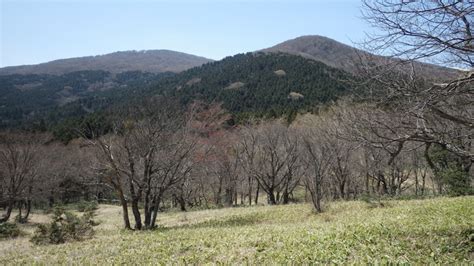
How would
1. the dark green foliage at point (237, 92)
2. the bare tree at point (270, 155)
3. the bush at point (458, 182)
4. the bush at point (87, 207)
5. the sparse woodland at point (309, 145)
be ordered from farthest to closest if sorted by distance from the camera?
the dark green foliage at point (237, 92) < the bush at point (87, 207) < the bare tree at point (270, 155) < the bush at point (458, 182) < the sparse woodland at point (309, 145)

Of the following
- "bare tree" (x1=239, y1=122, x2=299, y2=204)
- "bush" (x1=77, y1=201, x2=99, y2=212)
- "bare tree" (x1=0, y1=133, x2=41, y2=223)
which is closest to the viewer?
"bare tree" (x1=0, y1=133, x2=41, y2=223)

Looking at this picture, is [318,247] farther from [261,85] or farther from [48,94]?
[48,94]

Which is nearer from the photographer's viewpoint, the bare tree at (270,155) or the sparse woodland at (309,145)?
the sparse woodland at (309,145)

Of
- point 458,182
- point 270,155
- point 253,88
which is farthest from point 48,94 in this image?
point 458,182

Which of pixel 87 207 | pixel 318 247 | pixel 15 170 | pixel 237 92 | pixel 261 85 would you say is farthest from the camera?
pixel 261 85

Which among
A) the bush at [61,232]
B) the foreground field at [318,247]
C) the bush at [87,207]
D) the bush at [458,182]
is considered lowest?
the bush at [87,207]

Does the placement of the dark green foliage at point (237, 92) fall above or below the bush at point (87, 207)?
above

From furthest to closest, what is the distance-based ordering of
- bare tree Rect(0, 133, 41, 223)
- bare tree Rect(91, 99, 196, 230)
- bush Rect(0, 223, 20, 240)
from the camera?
bare tree Rect(0, 133, 41, 223)
bush Rect(0, 223, 20, 240)
bare tree Rect(91, 99, 196, 230)

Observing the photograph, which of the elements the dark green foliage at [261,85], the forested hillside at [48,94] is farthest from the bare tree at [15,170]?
the forested hillside at [48,94]

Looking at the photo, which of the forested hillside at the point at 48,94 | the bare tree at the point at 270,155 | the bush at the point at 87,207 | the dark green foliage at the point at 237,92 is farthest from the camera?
the forested hillside at the point at 48,94

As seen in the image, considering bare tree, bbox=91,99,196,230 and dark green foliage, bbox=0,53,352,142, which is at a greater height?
dark green foliage, bbox=0,53,352,142

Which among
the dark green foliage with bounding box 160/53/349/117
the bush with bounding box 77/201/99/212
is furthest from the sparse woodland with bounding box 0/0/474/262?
the dark green foliage with bounding box 160/53/349/117

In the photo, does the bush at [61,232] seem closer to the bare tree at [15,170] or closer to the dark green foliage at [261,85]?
the bare tree at [15,170]

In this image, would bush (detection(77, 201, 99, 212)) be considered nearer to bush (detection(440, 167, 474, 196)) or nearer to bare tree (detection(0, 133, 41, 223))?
bare tree (detection(0, 133, 41, 223))
